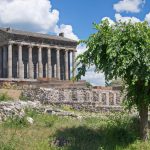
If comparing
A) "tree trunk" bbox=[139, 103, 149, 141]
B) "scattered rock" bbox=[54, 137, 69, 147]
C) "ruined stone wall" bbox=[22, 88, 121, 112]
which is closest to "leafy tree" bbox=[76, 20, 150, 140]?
"tree trunk" bbox=[139, 103, 149, 141]

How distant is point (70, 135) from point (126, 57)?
4.66 metres

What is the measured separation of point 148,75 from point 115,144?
355cm

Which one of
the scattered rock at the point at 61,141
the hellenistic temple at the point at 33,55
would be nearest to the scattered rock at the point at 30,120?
the scattered rock at the point at 61,141


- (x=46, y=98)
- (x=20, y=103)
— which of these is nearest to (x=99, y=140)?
(x=20, y=103)

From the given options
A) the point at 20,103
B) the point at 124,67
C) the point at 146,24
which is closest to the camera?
the point at 124,67

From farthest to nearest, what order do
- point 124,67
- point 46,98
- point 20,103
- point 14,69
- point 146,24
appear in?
point 14,69 → point 46,98 → point 20,103 → point 146,24 → point 124,67

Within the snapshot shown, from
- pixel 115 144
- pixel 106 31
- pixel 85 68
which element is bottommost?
pixel 115 144

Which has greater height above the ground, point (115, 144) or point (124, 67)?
point (124, 67)

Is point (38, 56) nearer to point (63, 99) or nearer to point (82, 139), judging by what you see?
point (63, 99)

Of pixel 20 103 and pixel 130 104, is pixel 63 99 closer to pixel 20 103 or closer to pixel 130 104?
pixel 20 103

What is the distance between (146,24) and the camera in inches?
954

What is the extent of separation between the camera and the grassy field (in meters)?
22.8

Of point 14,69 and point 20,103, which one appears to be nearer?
point 20,103

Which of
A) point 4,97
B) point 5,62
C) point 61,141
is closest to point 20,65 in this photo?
point 5,62
